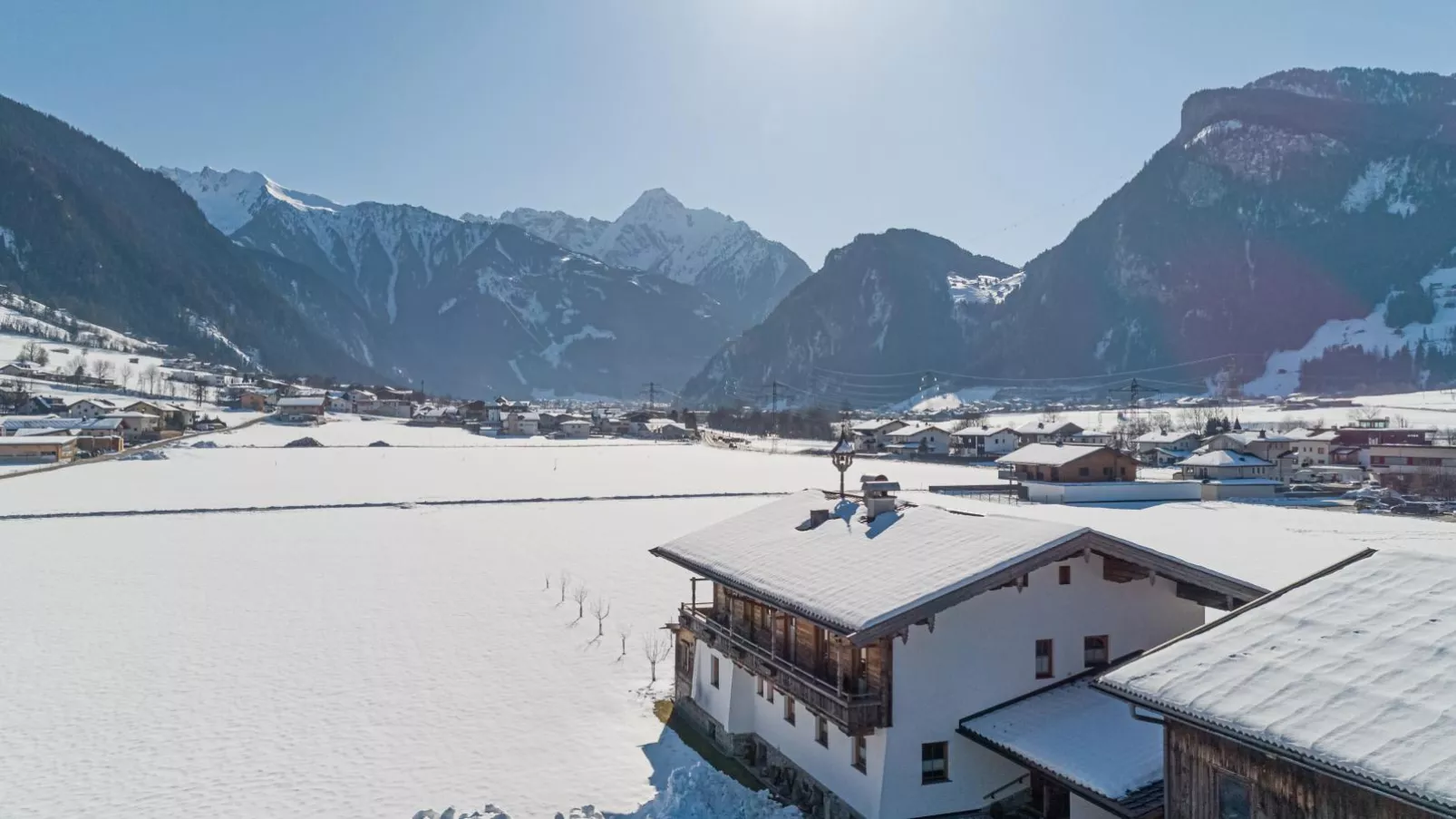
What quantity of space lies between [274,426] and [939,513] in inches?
6261

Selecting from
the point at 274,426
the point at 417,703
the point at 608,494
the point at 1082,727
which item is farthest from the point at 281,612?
the point at 274,426

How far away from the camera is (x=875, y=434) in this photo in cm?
14175

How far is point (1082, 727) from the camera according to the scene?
14.2 metres

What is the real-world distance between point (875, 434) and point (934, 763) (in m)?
128

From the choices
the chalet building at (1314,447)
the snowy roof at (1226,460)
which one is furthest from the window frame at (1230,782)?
the chalet building at (1314,447)

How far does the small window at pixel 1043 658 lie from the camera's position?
16.1m

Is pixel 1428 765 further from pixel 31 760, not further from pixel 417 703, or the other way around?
pixel 31 760

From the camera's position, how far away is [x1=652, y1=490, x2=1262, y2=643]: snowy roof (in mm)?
14234

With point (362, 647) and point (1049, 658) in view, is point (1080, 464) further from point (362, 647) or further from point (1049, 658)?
point (1049, 658)

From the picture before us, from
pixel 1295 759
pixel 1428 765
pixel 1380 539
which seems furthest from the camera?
pixel 1380 539

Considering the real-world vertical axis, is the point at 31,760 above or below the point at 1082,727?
below

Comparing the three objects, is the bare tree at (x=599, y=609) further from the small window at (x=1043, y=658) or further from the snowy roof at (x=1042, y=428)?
the snowy roof at (x=1042, y=428)

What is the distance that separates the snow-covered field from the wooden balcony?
227 centimetres

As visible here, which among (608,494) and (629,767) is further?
(608,494)
